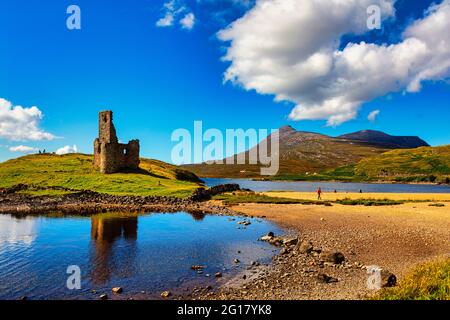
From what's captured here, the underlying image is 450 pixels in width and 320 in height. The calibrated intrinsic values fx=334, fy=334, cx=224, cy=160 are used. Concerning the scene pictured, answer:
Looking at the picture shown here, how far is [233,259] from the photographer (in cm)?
2286

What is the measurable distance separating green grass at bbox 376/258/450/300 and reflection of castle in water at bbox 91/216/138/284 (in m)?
13.8

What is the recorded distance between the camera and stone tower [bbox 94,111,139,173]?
77.8m

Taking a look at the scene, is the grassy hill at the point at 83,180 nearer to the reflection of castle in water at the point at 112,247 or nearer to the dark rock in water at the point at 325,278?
the reflection of castle in water at the point at 112,247

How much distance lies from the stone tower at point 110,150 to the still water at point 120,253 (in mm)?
38285

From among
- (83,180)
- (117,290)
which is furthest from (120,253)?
(83,180)

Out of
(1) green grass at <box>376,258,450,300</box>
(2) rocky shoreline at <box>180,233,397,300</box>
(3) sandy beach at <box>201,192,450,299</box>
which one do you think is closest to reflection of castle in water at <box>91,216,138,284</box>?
(2) rocky shoreline at <box>180,233,397,300</box>

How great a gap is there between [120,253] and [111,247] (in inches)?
86.5

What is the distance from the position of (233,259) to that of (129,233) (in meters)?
13.2

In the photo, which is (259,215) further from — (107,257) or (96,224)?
(107,257)

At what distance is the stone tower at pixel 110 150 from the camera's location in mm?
77812

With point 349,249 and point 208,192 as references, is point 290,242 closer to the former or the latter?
point 349,249

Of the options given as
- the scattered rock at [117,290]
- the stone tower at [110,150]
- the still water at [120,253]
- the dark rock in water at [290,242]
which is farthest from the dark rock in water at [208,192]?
the scattered rock at [117,290]

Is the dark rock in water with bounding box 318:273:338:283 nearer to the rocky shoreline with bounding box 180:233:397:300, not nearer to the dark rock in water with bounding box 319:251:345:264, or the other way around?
the rocky shoreline with bounding box 180:233:397:300
